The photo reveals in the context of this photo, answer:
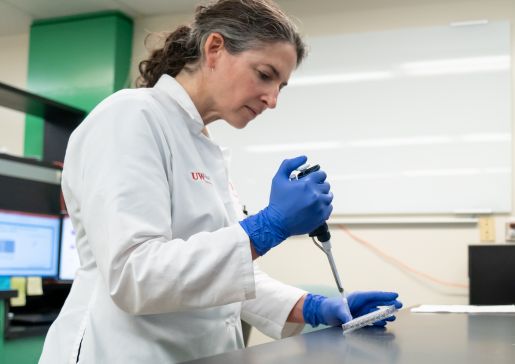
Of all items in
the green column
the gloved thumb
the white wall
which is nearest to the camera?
the gloved thumb

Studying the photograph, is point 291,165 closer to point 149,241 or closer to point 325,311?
point 149,241

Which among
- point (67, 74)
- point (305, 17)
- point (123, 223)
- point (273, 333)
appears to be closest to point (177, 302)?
point (123, 223)

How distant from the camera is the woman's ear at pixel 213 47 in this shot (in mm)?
1163

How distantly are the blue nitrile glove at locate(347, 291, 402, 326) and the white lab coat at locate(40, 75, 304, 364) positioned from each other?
0.78ft

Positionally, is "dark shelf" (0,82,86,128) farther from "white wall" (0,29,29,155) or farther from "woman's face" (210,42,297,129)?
"woman's face" (210,42,297,129)

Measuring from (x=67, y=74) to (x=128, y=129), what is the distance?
3209mm

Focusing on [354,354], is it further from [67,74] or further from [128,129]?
[67,74]

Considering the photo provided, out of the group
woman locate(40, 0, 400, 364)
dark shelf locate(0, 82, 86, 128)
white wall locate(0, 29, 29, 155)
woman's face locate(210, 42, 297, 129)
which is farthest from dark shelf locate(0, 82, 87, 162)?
woman's face locate(210, 42, 297, 129)

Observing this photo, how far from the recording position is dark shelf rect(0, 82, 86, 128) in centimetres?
307

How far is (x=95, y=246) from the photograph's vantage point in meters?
0.92

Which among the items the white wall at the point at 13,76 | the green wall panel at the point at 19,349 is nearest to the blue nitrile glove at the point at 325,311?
the green wall panel at the point at 19,349

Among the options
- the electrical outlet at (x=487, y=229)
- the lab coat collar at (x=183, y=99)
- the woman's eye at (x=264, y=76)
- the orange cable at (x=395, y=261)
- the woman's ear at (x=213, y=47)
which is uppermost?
the woman's ear at (x=213, y=47)

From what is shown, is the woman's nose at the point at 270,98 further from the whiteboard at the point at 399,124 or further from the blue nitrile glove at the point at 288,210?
the whiteboard at the point at 399,124

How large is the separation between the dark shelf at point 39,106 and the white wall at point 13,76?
464mm
